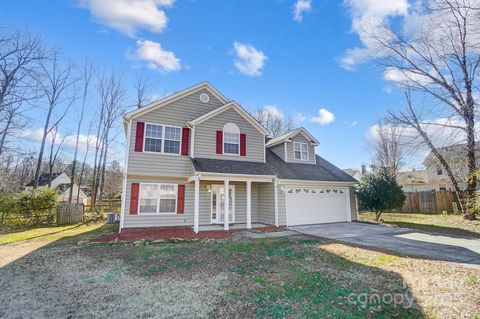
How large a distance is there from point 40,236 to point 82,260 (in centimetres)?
642

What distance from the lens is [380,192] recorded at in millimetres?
15258

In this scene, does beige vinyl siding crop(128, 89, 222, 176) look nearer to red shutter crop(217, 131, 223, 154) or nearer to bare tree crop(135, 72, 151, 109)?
red shutter crop(217, 131, 223, 154)

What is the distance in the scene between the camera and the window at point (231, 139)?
1398 centimetres

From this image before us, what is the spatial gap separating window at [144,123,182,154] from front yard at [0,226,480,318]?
18.8 feet

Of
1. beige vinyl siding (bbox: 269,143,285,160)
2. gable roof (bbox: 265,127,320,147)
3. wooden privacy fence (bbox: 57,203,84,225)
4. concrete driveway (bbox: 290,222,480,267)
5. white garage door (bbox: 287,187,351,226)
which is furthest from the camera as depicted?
beige vinyl siding (bbox: 269,143,285,160)

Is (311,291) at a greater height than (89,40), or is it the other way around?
(89,40)

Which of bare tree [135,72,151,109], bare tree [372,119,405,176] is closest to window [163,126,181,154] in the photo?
bare tree [135,72,151,109]

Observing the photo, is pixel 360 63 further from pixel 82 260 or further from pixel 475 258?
pixel 82 260

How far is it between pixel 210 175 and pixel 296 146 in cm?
756

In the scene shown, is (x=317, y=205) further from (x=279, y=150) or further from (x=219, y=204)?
(x=219, y=204)

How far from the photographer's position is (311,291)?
4.89 m

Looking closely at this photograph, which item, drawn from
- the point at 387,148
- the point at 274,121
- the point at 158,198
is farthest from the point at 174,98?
the point at 387,148

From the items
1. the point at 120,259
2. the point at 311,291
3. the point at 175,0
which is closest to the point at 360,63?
the point at 175,0

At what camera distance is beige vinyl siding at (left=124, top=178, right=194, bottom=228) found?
1191cm
